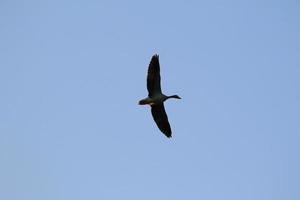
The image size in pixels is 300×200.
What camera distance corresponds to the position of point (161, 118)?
46.2 m

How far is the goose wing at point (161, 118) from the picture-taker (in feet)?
151

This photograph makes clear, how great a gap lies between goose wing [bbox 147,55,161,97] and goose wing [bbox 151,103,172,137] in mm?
1186

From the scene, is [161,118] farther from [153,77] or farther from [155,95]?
[153,77]

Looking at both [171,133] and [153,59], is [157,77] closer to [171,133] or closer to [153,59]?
[153,59]

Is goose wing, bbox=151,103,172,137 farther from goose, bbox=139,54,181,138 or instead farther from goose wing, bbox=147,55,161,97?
goose wing, bbox=147,55,161,97

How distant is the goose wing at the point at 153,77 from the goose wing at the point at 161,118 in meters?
1.19

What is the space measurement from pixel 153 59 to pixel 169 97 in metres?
2.49

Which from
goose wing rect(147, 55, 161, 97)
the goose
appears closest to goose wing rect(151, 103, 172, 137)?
the goose

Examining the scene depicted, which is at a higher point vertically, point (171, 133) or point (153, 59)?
point (153, 59)

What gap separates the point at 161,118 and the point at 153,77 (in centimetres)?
287

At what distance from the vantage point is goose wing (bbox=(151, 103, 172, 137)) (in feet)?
151

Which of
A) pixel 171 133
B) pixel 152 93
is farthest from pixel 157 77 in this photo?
pixel 171 133

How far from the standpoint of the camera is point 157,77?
44.9m

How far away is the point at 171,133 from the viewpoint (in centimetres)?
4678
